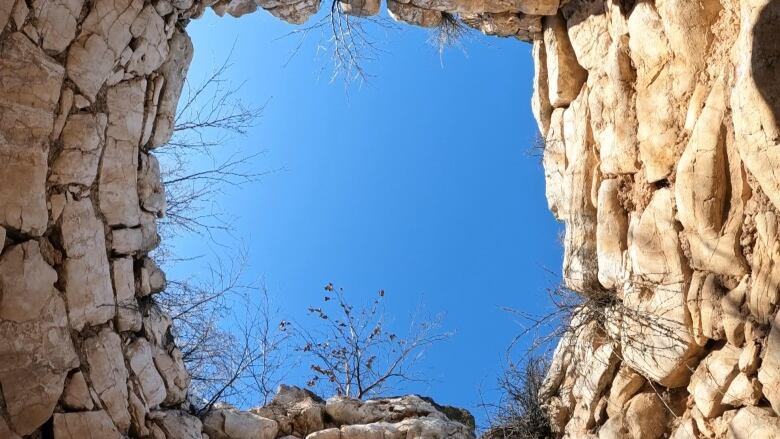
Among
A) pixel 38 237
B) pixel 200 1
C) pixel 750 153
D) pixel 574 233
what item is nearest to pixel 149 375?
pixel 38 237

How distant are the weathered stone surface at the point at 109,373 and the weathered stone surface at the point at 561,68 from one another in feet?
14.8

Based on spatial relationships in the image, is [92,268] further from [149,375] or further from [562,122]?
[562,122]

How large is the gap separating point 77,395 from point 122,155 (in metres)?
1.91

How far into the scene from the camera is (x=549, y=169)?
5.75 metres

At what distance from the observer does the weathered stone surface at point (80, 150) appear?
4.35 metres

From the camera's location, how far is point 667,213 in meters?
4.20

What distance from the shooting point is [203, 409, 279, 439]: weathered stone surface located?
5742mm

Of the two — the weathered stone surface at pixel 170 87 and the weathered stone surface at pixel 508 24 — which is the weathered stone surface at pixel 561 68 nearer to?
the weathered stone surface at pixel 508 24

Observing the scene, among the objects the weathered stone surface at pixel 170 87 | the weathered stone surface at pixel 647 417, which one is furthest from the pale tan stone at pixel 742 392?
the weathered stone surface at pixel 170 87

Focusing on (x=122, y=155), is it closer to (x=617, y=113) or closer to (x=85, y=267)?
(x=85, y=267)

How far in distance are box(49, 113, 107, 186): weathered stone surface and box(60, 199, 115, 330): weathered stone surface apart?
197mm

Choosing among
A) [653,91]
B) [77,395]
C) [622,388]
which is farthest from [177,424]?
[653,91]

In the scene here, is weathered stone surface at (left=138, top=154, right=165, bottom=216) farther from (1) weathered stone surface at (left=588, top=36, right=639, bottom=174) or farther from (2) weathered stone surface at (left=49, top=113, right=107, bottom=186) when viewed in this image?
(1) weathered stone surface at (left=588, top=36, right=639, bottom=174)

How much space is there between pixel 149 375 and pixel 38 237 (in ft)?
5.05
